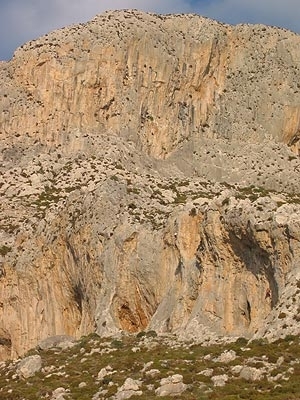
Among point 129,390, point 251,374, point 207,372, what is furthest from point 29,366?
point 251,374

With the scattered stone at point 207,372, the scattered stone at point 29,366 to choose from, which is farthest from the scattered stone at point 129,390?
the scattered stone at point 29,366

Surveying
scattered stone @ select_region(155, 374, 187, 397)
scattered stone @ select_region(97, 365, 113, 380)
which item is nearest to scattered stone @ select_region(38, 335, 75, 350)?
scattered stone @ select_region(97, 365, 113, 380)

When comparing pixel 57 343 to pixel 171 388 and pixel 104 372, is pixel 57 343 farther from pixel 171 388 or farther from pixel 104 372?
pixel 171 388

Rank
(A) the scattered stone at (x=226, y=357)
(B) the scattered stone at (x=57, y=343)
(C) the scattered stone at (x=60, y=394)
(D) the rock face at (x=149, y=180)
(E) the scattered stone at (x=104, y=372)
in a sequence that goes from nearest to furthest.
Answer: (C) the scattered stone at (x=60, y=394)
(A) the scattered stone at (x=226, y=357)
(E) the scattered stone at (x=104, y=372)
(D) the rock face at (x=149, y=180)
(B) the scattered stone at (x=57, y=343)

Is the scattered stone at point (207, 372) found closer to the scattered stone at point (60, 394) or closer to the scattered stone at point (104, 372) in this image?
the scattered stone at point (104, 372)

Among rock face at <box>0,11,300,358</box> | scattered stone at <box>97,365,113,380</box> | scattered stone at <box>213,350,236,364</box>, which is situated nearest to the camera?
scattered stone at <box>213,350,236,364</box>

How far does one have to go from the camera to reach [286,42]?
9694 centimetres

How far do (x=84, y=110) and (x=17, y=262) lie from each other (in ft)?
92.1

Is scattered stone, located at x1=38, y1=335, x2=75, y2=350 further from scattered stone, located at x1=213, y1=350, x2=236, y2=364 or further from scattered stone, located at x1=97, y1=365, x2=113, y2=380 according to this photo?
scattered stone, located at x1=213, y1=350, x2=236, y2=364

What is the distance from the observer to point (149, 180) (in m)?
74.7

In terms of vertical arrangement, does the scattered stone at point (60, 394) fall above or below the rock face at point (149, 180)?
below

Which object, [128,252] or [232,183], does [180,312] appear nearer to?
[128,252]

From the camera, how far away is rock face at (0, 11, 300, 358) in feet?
Result: 148

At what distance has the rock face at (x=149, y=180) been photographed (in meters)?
45.0
